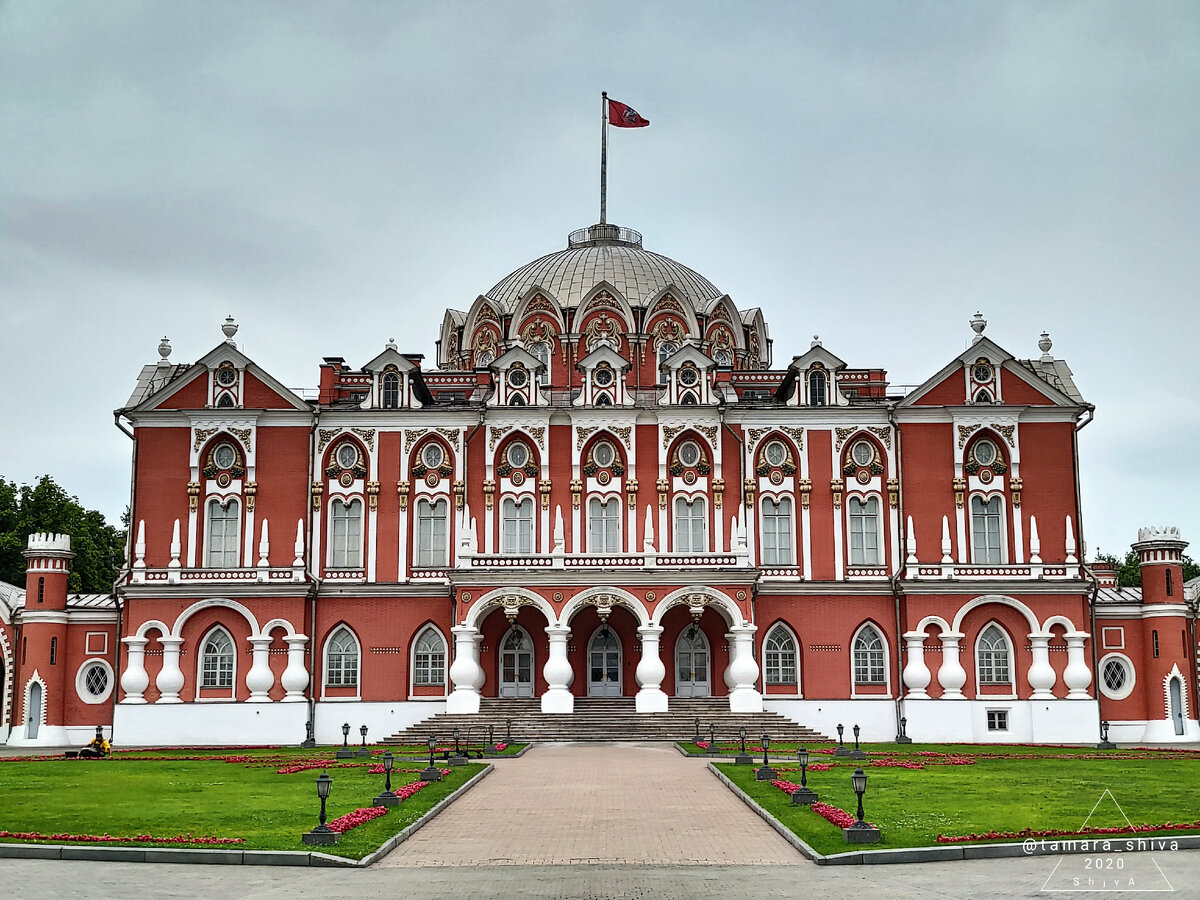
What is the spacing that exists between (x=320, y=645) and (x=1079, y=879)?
35.5m

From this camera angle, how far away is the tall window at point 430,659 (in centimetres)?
4866

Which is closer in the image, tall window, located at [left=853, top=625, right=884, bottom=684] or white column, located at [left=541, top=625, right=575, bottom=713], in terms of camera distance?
white column, located at [left=541, top=625, right=575, bottom=713]

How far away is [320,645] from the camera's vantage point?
4869cm

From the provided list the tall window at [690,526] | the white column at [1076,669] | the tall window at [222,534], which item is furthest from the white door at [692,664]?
the tall window at [222,534]

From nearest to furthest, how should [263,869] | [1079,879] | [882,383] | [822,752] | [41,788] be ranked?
[1079,879]
[263,869]
[41,788]
[822,752]
[882,383]

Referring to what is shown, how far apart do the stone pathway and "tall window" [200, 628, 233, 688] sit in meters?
18.2

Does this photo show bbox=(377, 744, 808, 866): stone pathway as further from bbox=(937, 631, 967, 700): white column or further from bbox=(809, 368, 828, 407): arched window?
bbox=(809, 368, 828, 407): arched window

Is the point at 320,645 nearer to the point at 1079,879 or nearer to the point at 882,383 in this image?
the point at 882,383

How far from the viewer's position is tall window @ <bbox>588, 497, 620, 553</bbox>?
50031mm

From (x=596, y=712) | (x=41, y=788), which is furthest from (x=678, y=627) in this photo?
(x=41, y=788)

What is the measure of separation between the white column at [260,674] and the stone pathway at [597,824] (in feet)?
55.3

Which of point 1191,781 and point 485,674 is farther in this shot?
point 485,674

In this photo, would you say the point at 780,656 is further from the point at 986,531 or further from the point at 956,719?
the point at 986,531

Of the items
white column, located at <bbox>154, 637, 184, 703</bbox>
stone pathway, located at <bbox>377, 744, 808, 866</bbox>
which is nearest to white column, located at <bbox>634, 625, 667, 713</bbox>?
stone pathway, located at <bbox>377, 744, 808, 866</bbox>
